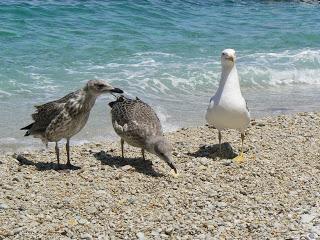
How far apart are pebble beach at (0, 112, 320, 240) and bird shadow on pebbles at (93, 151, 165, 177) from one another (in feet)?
0.04

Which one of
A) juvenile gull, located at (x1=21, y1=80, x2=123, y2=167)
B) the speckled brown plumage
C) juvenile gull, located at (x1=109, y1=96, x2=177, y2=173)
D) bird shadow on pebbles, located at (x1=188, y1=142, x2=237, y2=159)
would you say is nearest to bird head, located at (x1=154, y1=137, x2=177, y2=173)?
juvenile gull, located at (x1=109, y1=96, x2=177, y2=173)

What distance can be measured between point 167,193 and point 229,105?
1.58 m

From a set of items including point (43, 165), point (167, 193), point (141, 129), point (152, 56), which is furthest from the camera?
point (152, 56)

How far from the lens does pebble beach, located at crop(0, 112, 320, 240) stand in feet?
19.1

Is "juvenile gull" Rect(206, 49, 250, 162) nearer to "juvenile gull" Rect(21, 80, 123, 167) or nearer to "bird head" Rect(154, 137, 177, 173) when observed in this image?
"bird head" Rect(154, 137, 177, 173)

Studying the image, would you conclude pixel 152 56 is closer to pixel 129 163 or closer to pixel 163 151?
pixel 129 163

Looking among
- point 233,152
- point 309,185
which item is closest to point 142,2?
point 233,152

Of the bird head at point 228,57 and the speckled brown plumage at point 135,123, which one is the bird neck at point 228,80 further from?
the speckled brown plumage at point 135,123

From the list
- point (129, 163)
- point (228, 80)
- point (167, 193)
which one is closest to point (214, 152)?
point (228, 80)

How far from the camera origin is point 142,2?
22188mm

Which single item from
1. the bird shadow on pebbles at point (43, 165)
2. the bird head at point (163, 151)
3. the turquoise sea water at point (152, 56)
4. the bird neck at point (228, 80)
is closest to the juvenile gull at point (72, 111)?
the bird shadow on pebbles at point (43, 165)

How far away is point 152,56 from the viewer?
15438 millimetres

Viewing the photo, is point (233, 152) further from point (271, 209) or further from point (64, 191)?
point (64, 191)

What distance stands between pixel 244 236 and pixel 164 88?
6.91 meters
